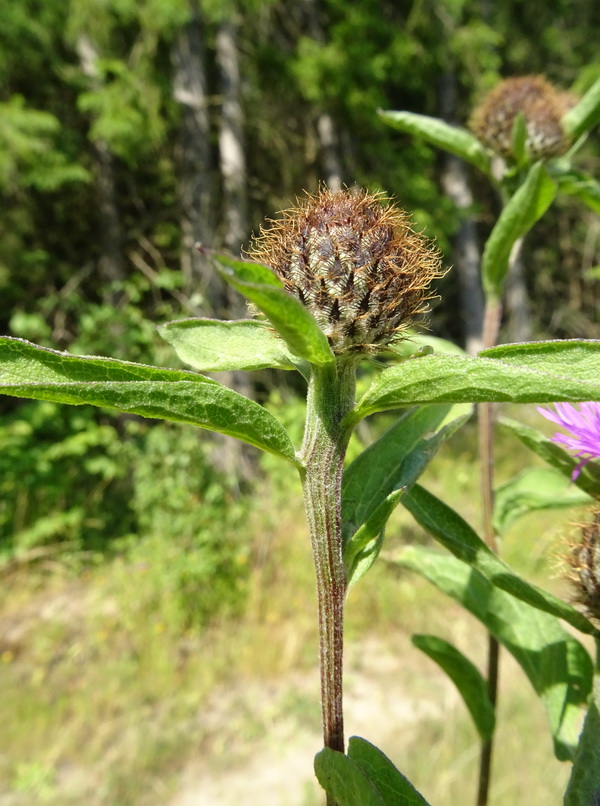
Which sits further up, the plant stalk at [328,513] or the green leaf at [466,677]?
the plant stalk at [328,513]

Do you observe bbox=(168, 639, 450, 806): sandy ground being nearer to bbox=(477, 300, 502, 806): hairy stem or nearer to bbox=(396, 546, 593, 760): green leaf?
bbox=(477, 300, 502, 806): hairy stem

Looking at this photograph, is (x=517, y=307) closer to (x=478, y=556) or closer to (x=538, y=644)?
(x=538, y=644)

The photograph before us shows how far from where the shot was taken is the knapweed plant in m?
0.56

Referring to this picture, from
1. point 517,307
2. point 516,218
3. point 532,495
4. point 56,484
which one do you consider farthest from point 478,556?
point 517,307

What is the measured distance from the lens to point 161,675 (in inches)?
169

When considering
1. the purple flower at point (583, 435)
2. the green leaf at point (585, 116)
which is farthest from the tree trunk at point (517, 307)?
the purple flower at point (583, 435)

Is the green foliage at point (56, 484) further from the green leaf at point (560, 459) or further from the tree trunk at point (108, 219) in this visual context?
the green leaf at point (560, 459)

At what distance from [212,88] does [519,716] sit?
8.27 m

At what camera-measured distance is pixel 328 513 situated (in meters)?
0.63

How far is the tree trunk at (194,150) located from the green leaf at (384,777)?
644 centimetres

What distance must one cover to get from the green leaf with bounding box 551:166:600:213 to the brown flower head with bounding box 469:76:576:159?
4.5 inches

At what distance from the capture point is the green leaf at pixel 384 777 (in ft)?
1.94

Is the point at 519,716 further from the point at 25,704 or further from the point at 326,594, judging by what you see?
the point at 326,594

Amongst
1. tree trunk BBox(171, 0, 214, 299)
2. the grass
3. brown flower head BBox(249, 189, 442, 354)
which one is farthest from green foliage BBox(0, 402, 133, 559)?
brown flower head BBox(249, 189, 442, 354)
